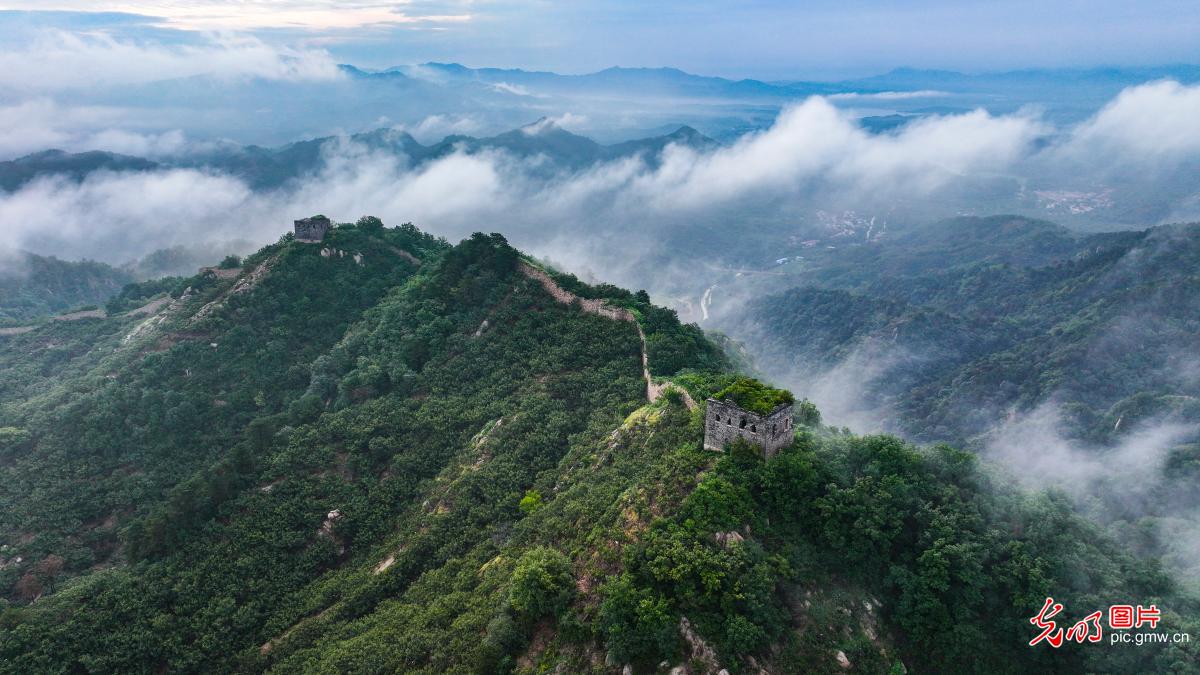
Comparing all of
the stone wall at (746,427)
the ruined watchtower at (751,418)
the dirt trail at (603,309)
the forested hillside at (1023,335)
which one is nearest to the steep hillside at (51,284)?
the dirt trail at (603,309)

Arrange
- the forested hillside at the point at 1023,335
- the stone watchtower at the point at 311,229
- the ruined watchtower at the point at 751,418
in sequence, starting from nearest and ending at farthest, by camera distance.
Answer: the ruined watchtower at the point at 751,418
the stone watchtower at the point at 311,229
the forested hillside at the point at 1023,335

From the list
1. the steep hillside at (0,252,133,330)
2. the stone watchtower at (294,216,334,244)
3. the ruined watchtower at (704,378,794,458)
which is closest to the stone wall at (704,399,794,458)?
the ruined watchtower at (704,378,794,458)

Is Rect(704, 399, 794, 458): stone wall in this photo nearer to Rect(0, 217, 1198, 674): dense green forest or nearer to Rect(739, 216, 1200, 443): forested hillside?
Rect(0, 217, 1198, 674): dense green forest

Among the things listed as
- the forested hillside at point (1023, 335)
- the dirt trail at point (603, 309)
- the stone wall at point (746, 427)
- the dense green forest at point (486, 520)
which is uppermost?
the stone wall at point (746, 427)

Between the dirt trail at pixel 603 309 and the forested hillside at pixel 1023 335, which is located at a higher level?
the dirt trail at pixel 603 309

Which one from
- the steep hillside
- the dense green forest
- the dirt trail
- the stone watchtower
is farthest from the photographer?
the steep hillside

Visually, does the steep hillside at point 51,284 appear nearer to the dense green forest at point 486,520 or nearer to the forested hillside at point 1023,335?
the dense green forest at point 486,520

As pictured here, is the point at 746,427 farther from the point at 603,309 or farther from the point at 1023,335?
the point at 1023,335

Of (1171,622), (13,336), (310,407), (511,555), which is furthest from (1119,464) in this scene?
(13,336)
